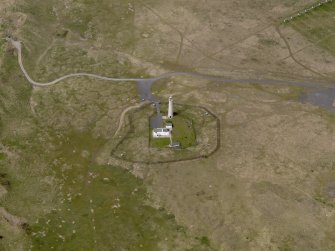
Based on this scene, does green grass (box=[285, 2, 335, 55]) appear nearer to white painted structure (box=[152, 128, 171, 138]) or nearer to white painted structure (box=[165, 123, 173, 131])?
white painted structure (box=[165, 123, 173, 131])

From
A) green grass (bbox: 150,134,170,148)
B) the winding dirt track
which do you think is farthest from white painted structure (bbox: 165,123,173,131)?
the winding dirt track

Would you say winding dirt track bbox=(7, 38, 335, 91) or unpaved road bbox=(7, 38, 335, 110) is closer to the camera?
unpaved road bbox=(7, 38, 335, 110)

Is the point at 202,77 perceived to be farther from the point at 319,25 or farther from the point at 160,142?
the point at 319,25

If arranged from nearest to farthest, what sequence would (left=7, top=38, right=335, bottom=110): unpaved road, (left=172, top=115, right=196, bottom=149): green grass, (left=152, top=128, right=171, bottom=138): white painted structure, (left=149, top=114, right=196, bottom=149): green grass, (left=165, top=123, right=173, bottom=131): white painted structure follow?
1. (left=149, top=114, right=196, bottom=149): green grass
2. (left=172, top=115, right=196, bottom=149): green grass
3. (left=152, top=128, right=171, bottom=138): white painted structure
4. (left=165, top=123, right=173, bottom=131): white painted structure
5. (left=7, top=38, right=335, bottom=110): unpaved road

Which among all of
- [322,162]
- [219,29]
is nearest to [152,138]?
[322,162]

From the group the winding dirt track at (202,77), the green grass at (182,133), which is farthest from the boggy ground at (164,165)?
the green grass at (182,133)

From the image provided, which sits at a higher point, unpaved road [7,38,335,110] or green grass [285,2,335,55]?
green grass [285,2,335,55]

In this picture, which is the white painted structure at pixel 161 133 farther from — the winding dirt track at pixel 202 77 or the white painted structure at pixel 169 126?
the winding dirt track at pixel 202 77
